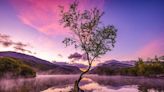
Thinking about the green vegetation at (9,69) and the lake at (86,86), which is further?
the green vegetation at (9,69)

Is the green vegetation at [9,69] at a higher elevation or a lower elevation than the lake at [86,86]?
higher

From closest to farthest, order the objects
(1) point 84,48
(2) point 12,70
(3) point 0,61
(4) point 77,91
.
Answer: (4) point 77,91 < (1) point 84,48 < (3) point 0,61 < (2) point 12,70

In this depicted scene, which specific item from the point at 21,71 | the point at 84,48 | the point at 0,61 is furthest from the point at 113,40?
the point at 21,71

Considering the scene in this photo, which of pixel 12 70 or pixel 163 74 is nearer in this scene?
pixel 12 70

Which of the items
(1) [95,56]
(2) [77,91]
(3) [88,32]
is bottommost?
(2) [77,91]

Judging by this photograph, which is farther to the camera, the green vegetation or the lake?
the green vegetation

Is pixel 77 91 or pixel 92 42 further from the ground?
pixel 92 42

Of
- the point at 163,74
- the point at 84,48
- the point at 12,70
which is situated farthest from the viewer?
the point at 163,74

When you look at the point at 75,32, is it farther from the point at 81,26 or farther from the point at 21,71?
the point at 21,71

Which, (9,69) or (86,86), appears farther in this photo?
(9,69)

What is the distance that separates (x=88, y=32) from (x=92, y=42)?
6.86ft

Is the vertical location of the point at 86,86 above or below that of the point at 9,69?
below

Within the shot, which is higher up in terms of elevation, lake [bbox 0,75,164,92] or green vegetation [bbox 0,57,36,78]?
green vegetation [bbox 0,57,36,78]

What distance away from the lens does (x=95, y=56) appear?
167ft
